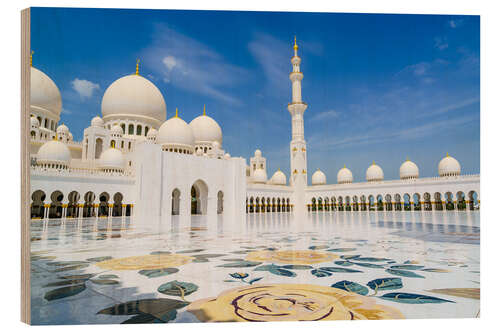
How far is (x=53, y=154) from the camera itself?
36.6 feet

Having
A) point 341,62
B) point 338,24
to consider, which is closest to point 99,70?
point 338,24

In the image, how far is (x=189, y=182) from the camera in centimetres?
1316

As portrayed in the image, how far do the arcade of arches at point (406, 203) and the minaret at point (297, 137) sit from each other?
202cm

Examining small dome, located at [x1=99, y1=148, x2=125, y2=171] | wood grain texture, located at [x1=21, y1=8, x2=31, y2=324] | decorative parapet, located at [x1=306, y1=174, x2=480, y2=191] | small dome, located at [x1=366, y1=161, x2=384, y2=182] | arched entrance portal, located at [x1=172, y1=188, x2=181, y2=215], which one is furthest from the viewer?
small dome, located at [x1=366, y1=161, x2=384, y2=182]

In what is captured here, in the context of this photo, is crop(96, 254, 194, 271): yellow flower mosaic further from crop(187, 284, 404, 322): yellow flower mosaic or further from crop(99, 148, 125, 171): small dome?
crop(99, 148, 125, 171): small dome

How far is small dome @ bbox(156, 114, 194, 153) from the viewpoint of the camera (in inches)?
553

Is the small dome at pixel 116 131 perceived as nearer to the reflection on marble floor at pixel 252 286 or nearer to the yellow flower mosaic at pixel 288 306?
the reflection on marble floor at pixel 252 286

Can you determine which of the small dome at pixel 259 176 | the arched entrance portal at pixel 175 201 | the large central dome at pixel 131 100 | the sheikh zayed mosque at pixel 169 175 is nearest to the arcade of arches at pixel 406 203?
the sheikh zayed mosque at pixel 169 175

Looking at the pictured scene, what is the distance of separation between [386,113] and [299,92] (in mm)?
14794

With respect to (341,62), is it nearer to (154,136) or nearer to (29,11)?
(29,11)

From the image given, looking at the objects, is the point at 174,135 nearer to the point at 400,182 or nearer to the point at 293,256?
the point at 293,256

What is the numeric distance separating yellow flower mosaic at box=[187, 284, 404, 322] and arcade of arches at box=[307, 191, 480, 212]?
41.3 ft

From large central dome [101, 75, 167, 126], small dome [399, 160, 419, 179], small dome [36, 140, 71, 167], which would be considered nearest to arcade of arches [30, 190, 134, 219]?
small dome [36, 140, 71, 167]

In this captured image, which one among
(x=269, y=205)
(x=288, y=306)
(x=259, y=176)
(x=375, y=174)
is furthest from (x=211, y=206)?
(x=288, y=306)
